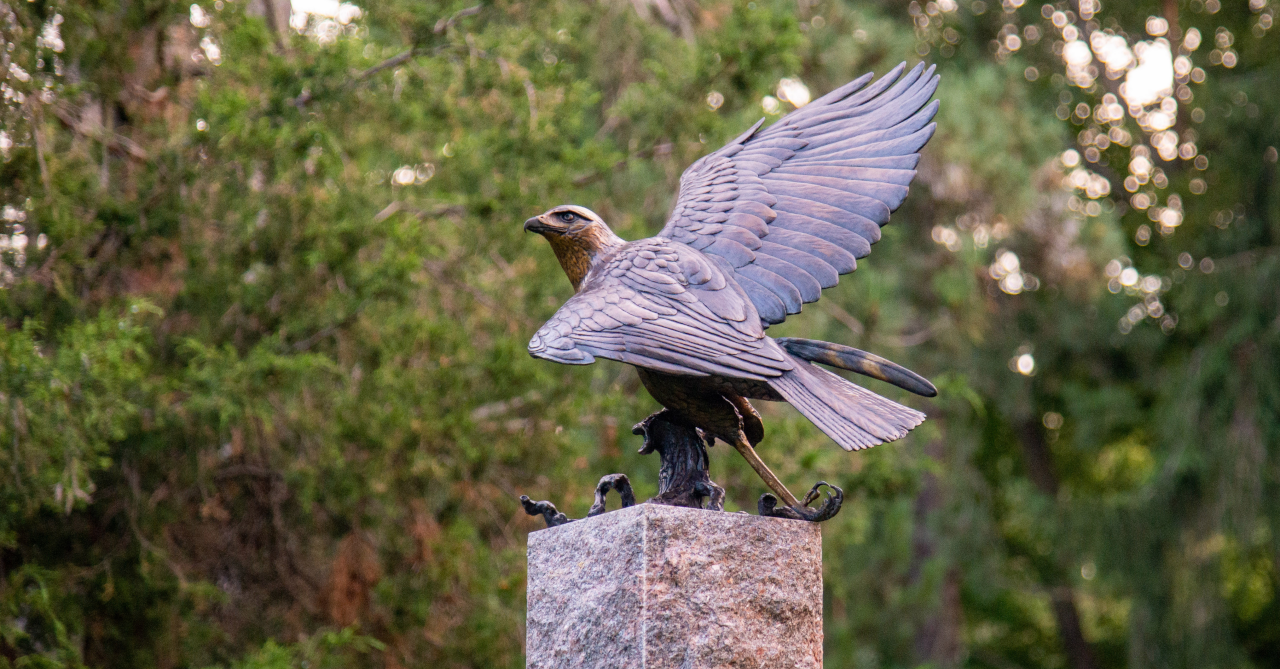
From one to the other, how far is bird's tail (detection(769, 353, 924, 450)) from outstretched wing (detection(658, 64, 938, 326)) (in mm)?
187

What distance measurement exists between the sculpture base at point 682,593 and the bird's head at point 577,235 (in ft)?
2.33

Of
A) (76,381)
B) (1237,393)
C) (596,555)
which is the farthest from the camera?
(1237,393)

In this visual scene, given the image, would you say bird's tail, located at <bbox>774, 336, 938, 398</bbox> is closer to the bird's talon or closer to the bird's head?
the bird's talon

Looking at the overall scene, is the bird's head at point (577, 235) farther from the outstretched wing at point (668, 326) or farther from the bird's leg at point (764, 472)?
the bird's leg at point (764, 472)

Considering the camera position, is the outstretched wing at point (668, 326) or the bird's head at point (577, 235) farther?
the bird's head at point (577, 235)

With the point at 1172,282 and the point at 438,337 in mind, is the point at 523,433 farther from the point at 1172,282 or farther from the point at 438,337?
the point at 1172,282

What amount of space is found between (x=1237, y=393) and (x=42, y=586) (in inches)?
321

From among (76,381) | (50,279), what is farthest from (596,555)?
(50,279)

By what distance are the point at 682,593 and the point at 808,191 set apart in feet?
3.70

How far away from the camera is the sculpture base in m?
2.91

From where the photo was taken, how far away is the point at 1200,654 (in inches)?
373

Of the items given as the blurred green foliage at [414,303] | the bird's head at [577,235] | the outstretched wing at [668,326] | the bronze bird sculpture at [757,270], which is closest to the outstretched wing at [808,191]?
the bronze bird sculpture at [757,270]

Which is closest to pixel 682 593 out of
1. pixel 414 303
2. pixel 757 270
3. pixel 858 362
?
pixel 858 362

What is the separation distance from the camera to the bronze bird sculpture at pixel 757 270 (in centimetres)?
293
